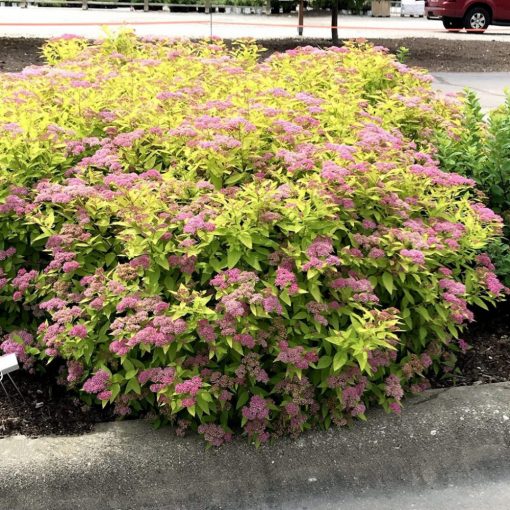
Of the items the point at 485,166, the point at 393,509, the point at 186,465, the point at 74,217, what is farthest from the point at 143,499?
the point at 485,166

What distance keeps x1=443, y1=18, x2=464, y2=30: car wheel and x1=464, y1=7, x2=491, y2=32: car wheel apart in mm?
377

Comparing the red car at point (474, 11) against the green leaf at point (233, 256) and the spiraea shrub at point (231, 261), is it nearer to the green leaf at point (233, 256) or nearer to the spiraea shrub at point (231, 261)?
the spiraea shrub at point (231, 261)

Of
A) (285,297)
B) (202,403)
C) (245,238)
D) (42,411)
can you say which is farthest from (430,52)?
(202,403)

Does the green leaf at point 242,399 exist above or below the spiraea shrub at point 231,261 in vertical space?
below

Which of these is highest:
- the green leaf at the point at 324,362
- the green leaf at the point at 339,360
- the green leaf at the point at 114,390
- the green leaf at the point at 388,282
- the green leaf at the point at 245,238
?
the green leaf at the point at 245,238

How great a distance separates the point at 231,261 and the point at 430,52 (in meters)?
15.4

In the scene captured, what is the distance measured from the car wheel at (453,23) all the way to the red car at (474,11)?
68mm

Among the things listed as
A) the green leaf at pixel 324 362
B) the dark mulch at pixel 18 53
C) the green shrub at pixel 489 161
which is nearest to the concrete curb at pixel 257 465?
the green leaf at pixel 324 362

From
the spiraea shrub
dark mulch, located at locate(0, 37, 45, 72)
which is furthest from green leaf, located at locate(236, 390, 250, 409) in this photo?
dark mulch, located at locate(0, 37, 45, 72)

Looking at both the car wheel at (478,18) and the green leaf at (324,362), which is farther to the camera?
the car wheel at (478,18)

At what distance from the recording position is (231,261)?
10.1ft

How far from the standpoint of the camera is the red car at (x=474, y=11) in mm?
22953

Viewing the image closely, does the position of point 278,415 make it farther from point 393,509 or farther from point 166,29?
point 166,29

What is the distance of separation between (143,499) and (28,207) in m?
1.48
